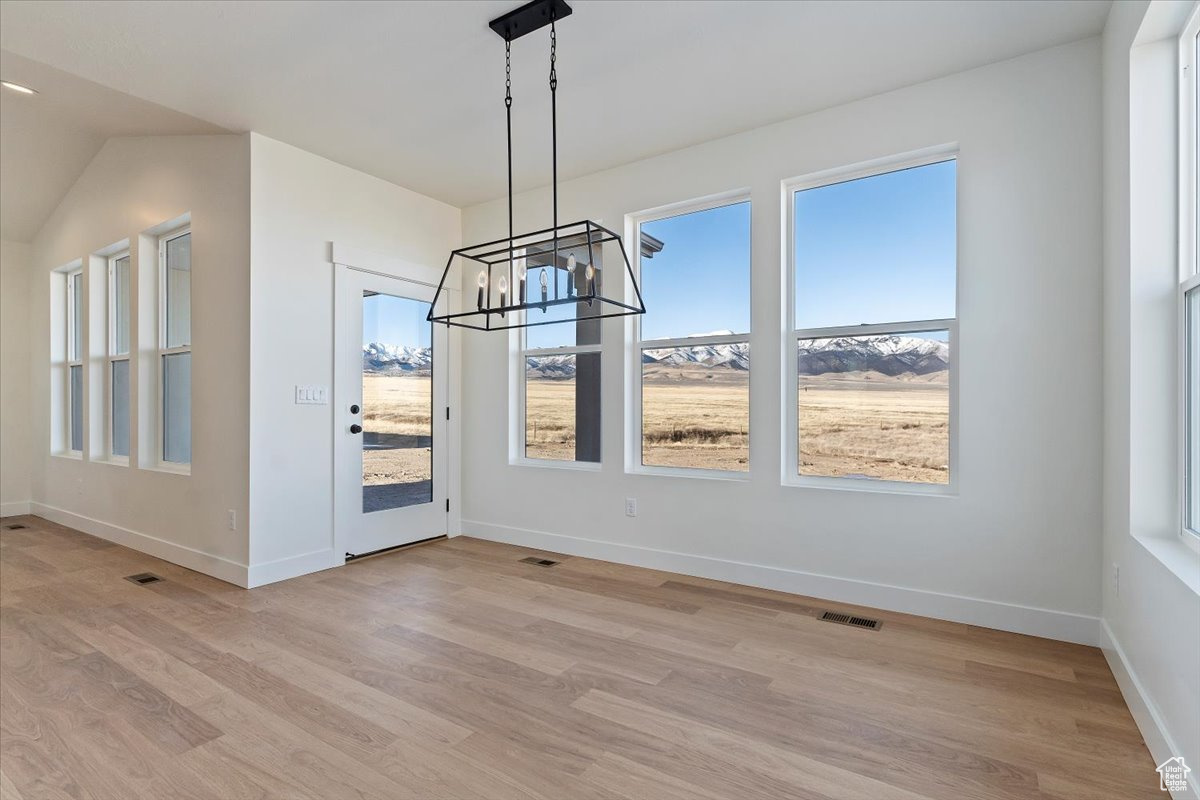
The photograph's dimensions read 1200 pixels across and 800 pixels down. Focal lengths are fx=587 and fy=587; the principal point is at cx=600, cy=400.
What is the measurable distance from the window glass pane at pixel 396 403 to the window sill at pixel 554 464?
756mm

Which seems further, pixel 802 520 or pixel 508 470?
pixel 508 470

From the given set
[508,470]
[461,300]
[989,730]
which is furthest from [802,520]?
[461,300]

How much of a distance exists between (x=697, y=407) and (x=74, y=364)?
6069mm

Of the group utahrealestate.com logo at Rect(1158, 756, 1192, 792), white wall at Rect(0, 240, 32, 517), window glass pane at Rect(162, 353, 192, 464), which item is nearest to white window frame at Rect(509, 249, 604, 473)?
window glass pane at Rect(162, 353, 192, 464)

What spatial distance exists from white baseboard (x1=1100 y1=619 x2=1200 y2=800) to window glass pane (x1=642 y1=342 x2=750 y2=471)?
1.86 metres

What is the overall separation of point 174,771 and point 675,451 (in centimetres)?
301

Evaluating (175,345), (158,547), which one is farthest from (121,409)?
(158,547)

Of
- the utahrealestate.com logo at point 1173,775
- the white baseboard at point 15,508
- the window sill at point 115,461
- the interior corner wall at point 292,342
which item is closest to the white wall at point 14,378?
the white baseboard at point 15,508

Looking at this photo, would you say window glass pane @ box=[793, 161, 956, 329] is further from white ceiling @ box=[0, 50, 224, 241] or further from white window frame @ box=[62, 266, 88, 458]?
white window frame @ box=[62, 266, 88, 458]

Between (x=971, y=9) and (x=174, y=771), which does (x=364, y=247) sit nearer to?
(x=174, y=771)

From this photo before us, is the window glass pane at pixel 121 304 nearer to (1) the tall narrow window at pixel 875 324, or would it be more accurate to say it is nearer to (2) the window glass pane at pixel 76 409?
(2) the window glass pane at pixel 76 409

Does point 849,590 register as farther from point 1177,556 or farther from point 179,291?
point 179,291

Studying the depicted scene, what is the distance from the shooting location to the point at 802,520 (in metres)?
3.46

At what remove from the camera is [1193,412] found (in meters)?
1.97
